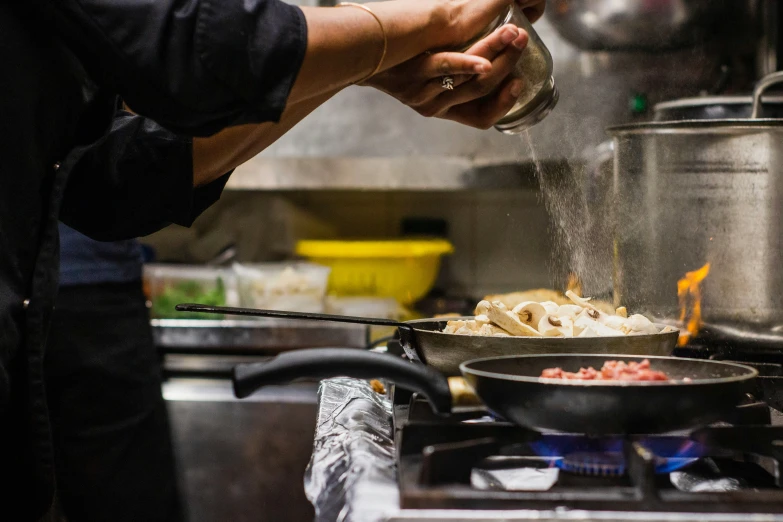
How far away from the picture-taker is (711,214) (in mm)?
1251

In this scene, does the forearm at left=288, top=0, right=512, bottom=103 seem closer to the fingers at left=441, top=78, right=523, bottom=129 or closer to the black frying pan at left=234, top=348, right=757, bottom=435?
the fingers at left=441, top=78, right=523, bottom=129

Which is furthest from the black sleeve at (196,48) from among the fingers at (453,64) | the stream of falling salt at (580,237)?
the stream of falling salt at (580,237)

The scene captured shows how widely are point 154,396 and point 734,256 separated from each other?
1441 mm

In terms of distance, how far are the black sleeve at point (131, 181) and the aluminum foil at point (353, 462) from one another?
0.39 m

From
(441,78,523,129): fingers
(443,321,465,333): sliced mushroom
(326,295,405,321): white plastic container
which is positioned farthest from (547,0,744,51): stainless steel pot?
(443,321,465,333): sliced mushroom

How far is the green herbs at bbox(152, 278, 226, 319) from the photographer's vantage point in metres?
2.37

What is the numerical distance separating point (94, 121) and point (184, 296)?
1.32 m

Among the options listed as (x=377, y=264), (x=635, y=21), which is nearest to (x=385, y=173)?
(x=377, y=264)

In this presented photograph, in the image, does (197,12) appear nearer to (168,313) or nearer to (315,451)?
(315,451)

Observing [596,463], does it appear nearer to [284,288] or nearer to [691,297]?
[691,297]

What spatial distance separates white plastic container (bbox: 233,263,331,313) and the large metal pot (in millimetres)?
→ 1213

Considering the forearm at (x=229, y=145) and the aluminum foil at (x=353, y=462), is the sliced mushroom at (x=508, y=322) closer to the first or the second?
the aluminum foil at (x=353, y=462)

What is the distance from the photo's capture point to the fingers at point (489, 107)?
1.11 metres

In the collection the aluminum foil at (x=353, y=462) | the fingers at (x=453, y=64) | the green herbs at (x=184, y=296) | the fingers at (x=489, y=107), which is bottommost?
the aluminum foil at (x=353, y=462)
